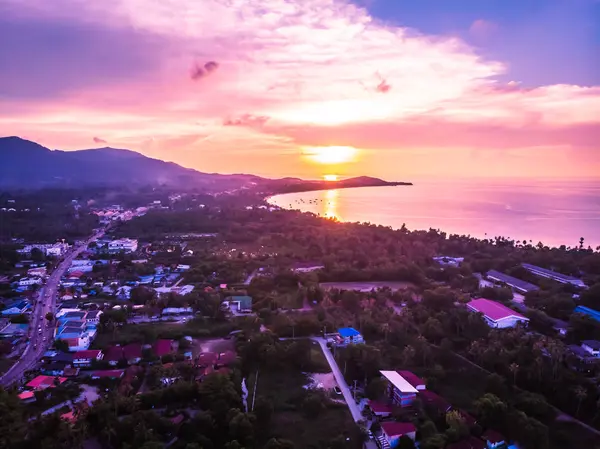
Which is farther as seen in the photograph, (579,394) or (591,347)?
(591,347)

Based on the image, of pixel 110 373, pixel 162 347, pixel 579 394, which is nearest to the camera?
pixel 579 394

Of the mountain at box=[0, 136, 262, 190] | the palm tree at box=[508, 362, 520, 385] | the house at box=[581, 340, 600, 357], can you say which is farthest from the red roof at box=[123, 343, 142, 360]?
the mountain at box=[0, 136, 262, 190]

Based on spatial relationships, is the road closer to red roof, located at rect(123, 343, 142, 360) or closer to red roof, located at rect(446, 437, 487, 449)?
red roof, located at rect(123, 343, 142, 360)

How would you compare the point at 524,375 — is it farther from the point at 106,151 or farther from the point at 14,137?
the point at 106,151

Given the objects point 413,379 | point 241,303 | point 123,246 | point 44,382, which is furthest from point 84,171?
point 413,379

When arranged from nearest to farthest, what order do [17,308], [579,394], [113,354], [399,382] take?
[579,394], [399,382], [113,354], [17,308]

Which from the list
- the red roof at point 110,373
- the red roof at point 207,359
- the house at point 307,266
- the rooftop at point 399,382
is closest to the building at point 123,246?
the house at point 307,266

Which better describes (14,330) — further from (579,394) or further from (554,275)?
(554,275)

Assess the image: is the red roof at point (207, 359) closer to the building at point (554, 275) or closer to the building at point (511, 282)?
the building at point (511, 282)
